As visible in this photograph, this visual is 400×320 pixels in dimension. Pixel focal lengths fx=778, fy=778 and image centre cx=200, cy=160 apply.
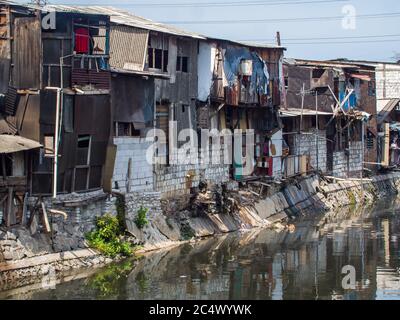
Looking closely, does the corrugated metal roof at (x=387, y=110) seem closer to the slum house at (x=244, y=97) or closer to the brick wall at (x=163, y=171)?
the slum house at (x=244, y=97)

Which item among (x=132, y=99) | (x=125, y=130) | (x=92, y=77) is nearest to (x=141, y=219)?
(x=125, y=130)

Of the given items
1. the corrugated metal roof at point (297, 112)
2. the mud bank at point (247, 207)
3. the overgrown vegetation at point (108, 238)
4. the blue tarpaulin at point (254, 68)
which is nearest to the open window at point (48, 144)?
the overgrown vegetation at point (108, 238)

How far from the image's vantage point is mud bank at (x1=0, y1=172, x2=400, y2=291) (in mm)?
20875

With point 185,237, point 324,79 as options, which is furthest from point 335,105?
point 185,237

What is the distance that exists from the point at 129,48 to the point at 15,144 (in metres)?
7.22

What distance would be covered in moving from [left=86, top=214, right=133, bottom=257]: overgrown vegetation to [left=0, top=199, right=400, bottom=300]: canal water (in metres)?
0.53

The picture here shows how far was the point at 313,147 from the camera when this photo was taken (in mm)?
40594

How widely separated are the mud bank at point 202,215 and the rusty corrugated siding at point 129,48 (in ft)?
14.9

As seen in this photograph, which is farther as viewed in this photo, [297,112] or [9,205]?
[297,112]

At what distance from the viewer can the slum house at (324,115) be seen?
39188 mm

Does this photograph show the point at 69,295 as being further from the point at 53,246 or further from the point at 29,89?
the point at 29,89

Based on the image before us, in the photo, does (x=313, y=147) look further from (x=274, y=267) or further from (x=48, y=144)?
(x=48, y=144)

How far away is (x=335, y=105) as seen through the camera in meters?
41.6

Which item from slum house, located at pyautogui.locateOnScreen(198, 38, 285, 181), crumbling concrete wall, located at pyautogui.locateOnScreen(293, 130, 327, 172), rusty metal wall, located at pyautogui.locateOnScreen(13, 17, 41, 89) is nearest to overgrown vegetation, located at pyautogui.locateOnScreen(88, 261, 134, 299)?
rusty metal wall, located at pyautogui.locateOnScreen(13, 17, 41, 89)
